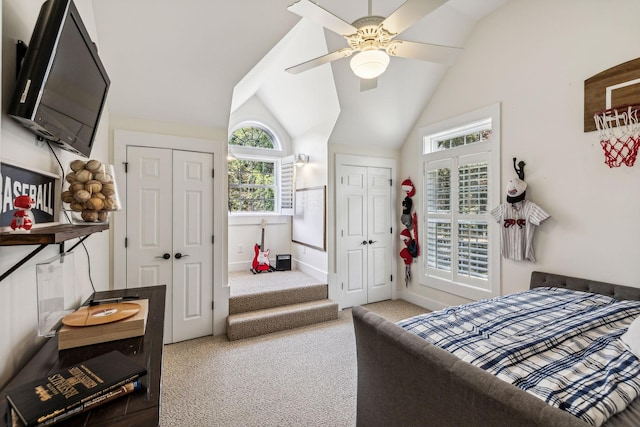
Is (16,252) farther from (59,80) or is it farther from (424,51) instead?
(424,51)

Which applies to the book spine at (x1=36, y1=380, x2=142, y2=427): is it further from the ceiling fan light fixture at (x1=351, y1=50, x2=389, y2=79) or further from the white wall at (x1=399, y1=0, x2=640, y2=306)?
the white wall at (x1=399, y1=0, x2=640, y2=306)

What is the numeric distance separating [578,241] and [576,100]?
1.30 meters

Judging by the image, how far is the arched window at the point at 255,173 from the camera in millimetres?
5074

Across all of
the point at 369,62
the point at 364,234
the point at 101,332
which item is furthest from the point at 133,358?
the point at 364,234

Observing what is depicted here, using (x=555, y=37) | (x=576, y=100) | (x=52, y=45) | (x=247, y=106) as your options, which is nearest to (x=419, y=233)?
(x=576, y=100)

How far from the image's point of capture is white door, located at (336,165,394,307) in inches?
163

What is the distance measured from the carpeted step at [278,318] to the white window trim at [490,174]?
5.22 feet

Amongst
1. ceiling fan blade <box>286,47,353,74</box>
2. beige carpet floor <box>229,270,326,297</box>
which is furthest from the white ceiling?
beige carpet floor <box>229,270,326,297</box>

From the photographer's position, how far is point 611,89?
2.36 m

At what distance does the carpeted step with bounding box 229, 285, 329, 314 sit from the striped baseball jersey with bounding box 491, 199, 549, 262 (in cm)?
231

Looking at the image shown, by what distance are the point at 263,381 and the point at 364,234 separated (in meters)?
2.49

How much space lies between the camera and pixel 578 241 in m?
2.57

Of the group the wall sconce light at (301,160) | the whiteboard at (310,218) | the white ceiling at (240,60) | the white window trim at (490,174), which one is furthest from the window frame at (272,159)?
the white window trim at (490,174)

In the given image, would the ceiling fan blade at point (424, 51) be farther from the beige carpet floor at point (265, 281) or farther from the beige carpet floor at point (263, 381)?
the beige carpet floor at point (265, 281)
